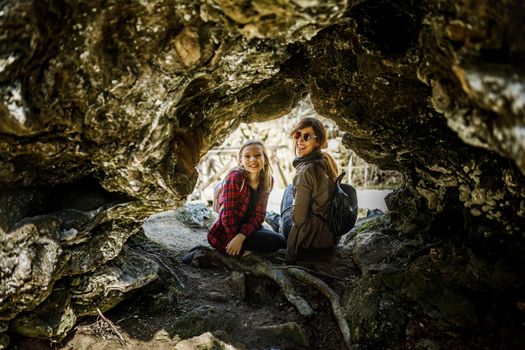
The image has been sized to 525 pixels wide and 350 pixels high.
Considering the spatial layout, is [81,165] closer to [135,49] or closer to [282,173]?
[135,49]

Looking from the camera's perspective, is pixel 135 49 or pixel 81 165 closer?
pixel 135 49

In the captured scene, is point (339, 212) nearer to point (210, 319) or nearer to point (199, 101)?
point (210, 319)

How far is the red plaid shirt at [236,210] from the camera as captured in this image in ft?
16.3

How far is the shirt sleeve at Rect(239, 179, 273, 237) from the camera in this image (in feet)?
16.6

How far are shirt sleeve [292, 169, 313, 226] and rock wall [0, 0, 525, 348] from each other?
963mm

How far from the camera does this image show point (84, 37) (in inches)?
96.1

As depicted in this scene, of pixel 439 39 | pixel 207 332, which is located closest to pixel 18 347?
pixel 207 332

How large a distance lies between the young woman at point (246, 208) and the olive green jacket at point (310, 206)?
590 mm

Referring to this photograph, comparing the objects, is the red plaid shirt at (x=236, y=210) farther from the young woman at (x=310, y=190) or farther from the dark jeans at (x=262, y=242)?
the young woman at (x=310, y=190)

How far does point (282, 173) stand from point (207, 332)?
46.3ft

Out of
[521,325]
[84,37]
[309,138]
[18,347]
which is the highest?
[84,37]

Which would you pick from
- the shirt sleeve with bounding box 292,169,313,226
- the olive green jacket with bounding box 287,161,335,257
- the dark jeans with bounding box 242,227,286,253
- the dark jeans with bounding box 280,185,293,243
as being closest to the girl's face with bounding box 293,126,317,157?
the olive green jacket with bounding box 287,161,335,257

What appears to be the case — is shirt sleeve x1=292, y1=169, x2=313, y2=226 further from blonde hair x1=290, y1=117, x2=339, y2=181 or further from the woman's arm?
the woman's arm

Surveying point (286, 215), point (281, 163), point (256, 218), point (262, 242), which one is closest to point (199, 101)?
point (256, 218)
